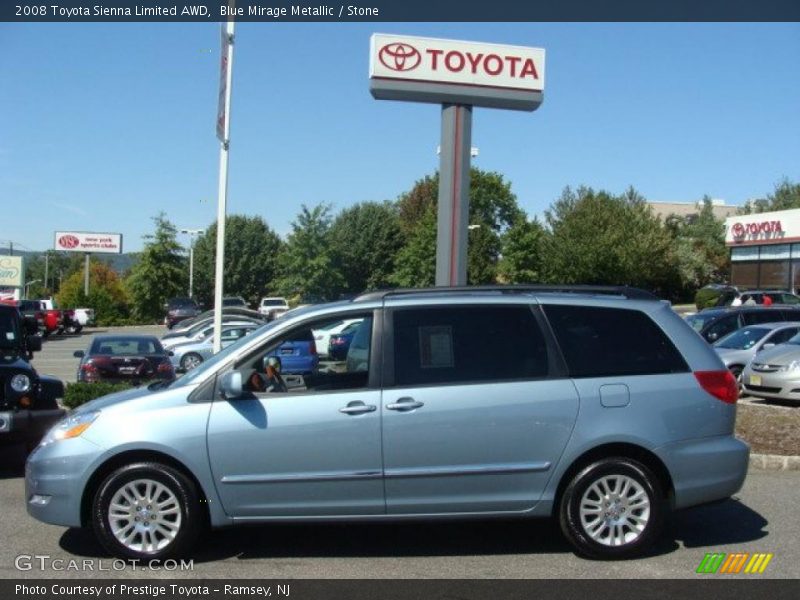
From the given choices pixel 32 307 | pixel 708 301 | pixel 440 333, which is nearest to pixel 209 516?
pixel 440 333

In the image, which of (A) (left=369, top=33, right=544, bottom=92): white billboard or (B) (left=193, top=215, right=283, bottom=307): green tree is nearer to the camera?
(A) (left=369, top=33, right=544, bottom=92): white billboard

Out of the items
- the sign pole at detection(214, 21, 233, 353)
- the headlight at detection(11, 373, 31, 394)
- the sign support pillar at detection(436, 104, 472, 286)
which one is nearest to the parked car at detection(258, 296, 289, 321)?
the sign support pillar at detection(436, 104, 472, 286)

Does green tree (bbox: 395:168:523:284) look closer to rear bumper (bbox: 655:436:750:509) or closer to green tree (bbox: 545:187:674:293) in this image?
green tree (bbox: 545:187:674:293)

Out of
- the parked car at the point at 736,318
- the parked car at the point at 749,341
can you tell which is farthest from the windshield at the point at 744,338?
the parked car at the point at 736,318

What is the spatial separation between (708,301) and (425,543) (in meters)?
37.9

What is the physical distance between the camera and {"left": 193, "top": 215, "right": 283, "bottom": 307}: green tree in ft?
242

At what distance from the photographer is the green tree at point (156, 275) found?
189 ft

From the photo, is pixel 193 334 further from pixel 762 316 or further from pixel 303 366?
pixel 303 366

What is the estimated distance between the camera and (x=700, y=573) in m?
5.68

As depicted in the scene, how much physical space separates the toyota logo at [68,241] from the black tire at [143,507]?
8177 cm

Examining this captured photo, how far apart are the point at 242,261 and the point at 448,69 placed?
6122 centimetres

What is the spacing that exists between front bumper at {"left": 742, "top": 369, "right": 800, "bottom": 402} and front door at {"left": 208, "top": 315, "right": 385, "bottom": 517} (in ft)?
32.5

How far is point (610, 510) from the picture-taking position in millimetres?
5914

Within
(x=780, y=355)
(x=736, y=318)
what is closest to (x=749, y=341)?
(x=736, y=318)
